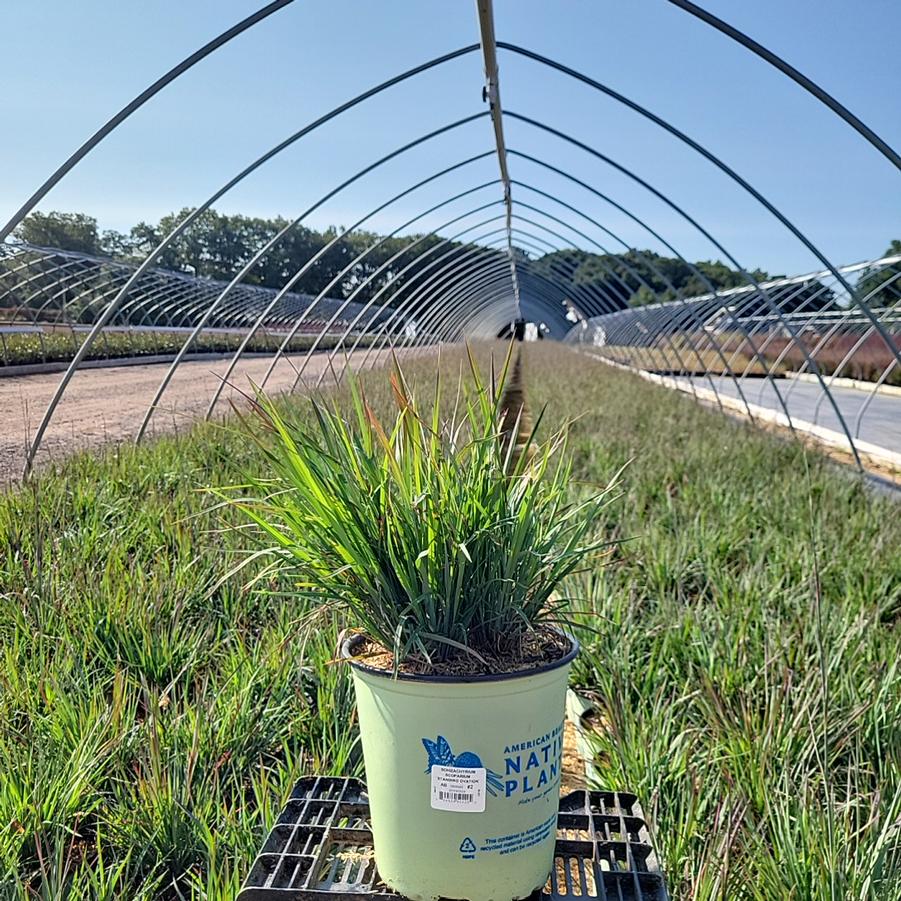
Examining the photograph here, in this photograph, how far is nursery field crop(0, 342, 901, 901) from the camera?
1.62 meters

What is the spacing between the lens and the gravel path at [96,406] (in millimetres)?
5809

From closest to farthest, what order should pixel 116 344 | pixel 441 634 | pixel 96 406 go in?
1. pixel 441 634
2. pixel 96 406
3. pixel 116 344

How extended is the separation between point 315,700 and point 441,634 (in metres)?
1.12

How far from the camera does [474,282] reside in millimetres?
21297

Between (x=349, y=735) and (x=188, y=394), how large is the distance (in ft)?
36.5

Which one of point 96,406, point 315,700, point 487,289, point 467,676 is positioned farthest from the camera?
point 487,289

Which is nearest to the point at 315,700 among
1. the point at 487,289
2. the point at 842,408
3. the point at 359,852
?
the point at 359,852

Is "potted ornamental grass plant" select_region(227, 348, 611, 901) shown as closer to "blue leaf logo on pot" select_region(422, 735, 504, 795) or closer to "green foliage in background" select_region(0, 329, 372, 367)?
"blue leaf logo on pot" select_region(422, 735, 504, 795)

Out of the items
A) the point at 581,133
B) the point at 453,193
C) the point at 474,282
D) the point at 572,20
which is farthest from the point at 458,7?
the point at 474,282

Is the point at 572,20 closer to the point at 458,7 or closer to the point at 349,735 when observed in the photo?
the point at 458,7

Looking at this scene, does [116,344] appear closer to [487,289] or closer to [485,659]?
[487,289]

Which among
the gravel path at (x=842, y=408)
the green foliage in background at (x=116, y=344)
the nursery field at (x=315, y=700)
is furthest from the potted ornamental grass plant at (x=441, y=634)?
the gravel path at (x=842, y=408)

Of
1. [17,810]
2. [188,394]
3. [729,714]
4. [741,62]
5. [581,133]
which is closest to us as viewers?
[17,810]

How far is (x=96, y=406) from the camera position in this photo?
10391 mm
